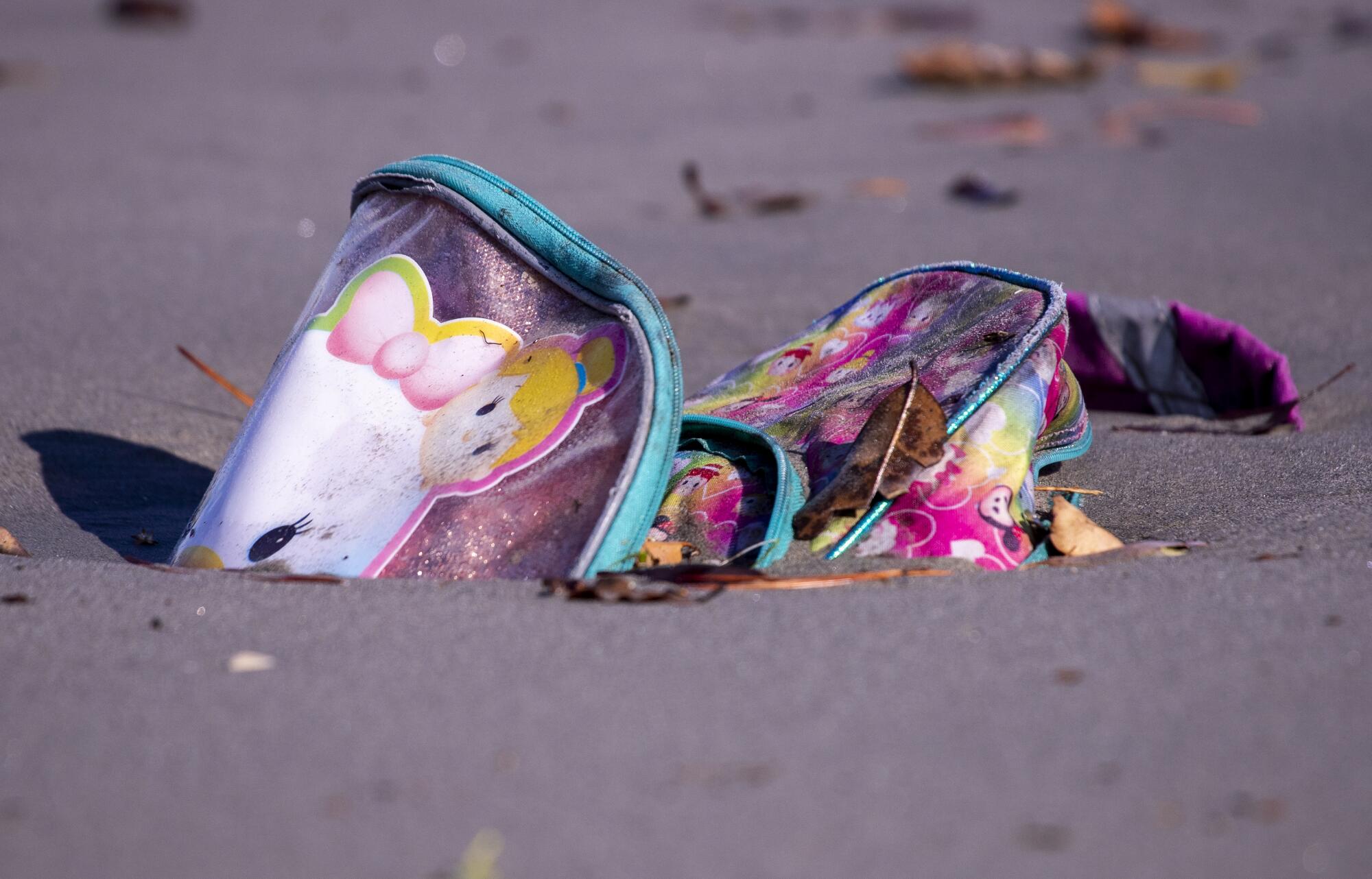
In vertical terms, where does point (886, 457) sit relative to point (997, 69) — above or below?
above

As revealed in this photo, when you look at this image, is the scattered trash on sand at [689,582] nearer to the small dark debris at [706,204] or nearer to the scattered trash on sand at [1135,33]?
the small dark debris at [706,204]

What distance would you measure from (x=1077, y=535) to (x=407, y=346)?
106 centimetres

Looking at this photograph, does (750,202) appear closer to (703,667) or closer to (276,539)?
(276,539)

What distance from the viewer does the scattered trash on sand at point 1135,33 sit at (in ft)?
23.1

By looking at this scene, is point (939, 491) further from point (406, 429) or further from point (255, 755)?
point (255, 755)

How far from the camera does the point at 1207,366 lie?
9.12ft

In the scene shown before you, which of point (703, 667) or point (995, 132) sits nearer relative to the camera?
point (703, 667)

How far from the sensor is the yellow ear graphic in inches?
71.9

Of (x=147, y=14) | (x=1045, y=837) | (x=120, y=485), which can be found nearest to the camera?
(x=1045, y=837)

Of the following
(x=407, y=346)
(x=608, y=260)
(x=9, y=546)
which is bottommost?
(x=9, y=546)

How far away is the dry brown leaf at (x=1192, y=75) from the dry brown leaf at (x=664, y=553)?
515cm

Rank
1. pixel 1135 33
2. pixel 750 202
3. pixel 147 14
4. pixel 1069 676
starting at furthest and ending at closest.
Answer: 1. pixel 147 14
2. pixel 1135 33
3. pixel 750 202
4. pixel 1069 676

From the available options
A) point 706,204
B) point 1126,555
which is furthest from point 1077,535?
point 706,204

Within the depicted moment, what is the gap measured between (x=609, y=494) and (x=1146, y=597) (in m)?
0.71
